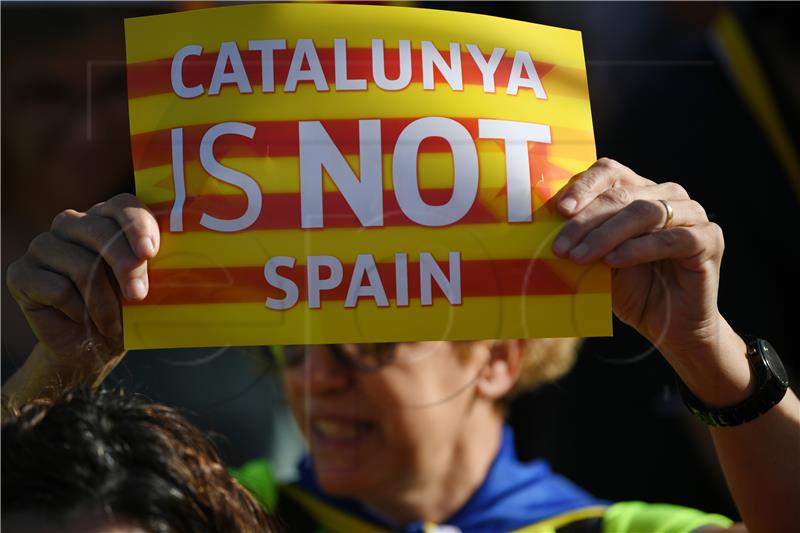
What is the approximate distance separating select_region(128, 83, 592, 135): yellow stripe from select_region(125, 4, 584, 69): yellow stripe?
0.19ft

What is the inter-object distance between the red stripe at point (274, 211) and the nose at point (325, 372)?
0.66 metres

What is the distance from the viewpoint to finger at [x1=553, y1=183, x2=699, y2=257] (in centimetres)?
131

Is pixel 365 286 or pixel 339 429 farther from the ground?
pixel 365 286

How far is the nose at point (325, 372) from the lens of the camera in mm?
1957

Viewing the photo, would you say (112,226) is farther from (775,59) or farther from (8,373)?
(775,59)

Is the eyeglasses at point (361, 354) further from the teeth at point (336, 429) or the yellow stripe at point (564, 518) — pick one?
the yellow stripe at point (564, 518)

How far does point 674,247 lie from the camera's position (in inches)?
52.1

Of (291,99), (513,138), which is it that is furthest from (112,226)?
(513,138)

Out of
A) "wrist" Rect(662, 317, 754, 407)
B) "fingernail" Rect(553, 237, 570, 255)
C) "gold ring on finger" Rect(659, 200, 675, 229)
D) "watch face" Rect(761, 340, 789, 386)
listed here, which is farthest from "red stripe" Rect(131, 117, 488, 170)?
"watch face" Rect(761, 340, 789, 386)

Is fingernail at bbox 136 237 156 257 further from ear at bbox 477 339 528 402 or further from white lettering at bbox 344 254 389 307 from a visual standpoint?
ear at bbox 477 339 528 402

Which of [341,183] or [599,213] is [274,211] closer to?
[341,183]

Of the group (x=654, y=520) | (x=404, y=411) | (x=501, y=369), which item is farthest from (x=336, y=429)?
(x=654, y=520)

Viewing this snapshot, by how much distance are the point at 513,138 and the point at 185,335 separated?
459mm

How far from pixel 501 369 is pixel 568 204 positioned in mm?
931
